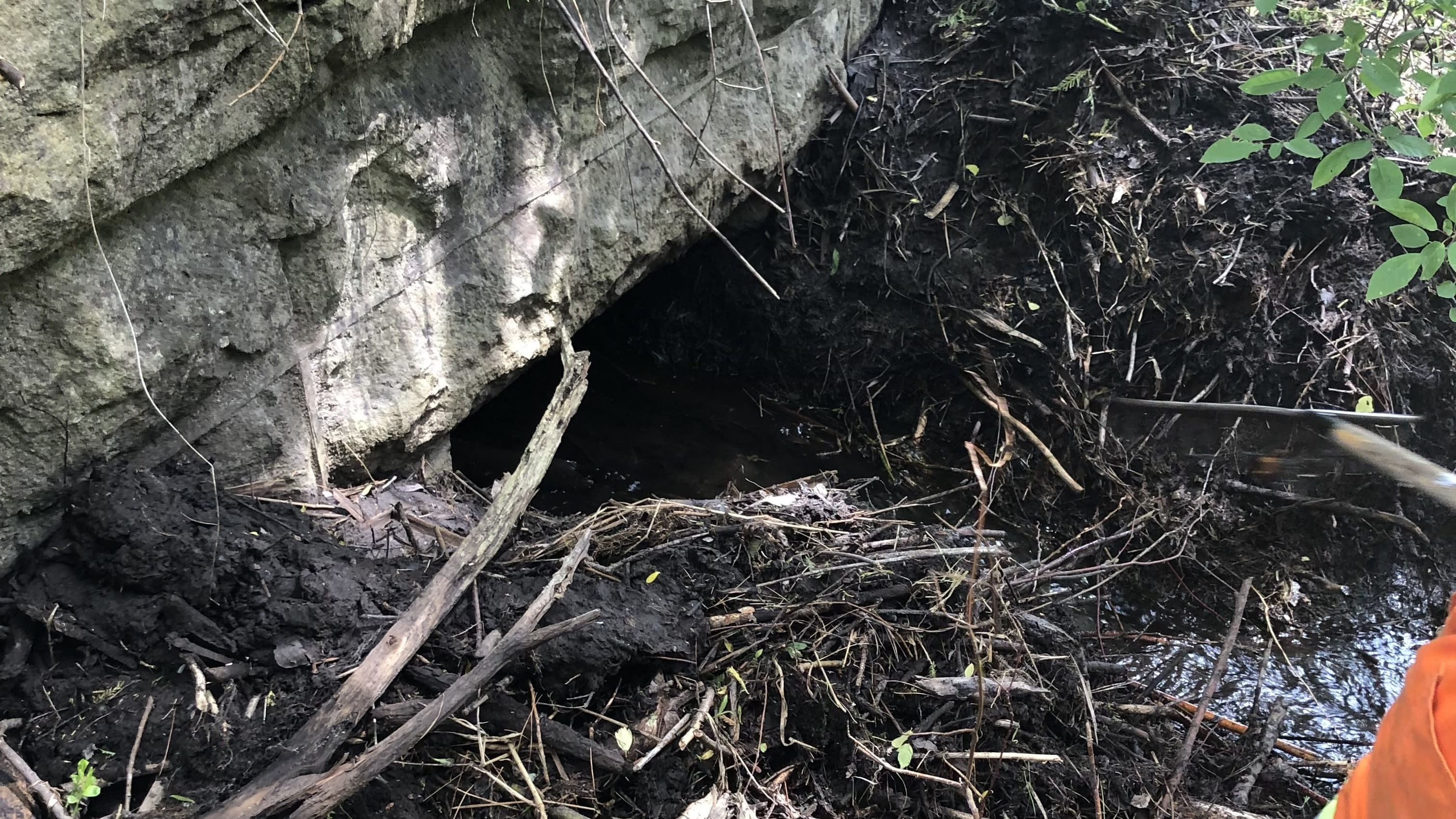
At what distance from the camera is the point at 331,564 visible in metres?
2.12

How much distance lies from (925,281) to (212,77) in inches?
129

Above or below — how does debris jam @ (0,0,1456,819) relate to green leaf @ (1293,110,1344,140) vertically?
below

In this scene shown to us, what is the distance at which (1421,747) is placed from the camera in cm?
107

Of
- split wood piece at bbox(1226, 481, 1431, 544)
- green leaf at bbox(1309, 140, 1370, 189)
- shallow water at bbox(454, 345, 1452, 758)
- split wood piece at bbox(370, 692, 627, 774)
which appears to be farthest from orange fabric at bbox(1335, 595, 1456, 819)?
split wood piece at bbox(1226, 481, 1431, 544)

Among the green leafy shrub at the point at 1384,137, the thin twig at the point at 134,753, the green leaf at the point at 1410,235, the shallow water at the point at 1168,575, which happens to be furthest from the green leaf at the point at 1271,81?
the thin twig at the point at 134,753

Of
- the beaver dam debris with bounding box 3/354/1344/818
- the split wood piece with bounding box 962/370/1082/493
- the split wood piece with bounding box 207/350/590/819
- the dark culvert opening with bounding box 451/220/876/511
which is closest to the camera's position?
the split wood piece with bounding box 207/350/590/819

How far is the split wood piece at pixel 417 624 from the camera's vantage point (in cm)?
164

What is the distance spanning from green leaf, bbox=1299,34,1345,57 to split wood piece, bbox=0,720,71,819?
3.18 metres

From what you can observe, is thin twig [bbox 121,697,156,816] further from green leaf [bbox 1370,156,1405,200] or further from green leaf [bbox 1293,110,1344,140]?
green leaf [bbox 1293,110,1344,140]

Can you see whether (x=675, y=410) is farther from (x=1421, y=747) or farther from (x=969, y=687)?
(x=1421, y=747)

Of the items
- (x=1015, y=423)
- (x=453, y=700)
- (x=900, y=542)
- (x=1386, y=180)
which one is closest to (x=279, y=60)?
(x=453, y=700)

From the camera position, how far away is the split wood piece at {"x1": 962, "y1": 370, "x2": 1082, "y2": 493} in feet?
12.6

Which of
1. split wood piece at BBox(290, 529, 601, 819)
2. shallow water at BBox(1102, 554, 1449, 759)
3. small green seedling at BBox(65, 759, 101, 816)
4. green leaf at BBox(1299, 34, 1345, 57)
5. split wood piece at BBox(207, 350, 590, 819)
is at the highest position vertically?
green leaf at BBox(1299, 34, 1345, 57)

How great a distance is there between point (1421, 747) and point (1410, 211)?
1.43 m
